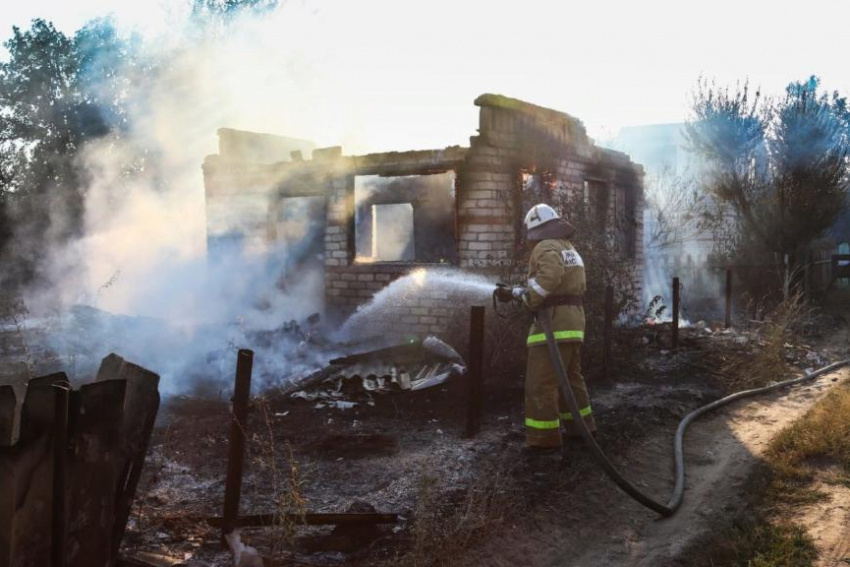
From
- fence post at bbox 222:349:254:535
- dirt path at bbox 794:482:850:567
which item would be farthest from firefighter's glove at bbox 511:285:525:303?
fence post at bbox 222:349:254:535

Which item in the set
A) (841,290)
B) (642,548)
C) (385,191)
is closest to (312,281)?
(642,548)

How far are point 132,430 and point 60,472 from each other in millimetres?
370

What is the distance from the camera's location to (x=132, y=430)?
8.71ft

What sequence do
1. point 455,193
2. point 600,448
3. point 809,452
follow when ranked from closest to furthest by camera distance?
point 809,452
point 600,448
point 455,193

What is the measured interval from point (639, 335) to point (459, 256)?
343cm

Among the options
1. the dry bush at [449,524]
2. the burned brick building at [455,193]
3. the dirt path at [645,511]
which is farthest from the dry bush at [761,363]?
the dry bush at [449,524]

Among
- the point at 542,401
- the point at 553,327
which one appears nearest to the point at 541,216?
the point at 553,327

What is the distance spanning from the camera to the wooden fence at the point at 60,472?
2.23 m

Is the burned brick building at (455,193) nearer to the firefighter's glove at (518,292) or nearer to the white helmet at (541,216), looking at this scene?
the white helmet at (541,216)

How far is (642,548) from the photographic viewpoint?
3889 mm

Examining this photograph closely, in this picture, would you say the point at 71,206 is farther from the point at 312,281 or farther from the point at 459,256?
the point at 459,256

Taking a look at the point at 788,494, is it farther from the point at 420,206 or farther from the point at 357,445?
the point at 420,206

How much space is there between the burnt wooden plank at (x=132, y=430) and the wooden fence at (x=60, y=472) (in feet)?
0.16

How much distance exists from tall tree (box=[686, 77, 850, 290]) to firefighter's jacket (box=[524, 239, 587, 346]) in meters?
12.3
